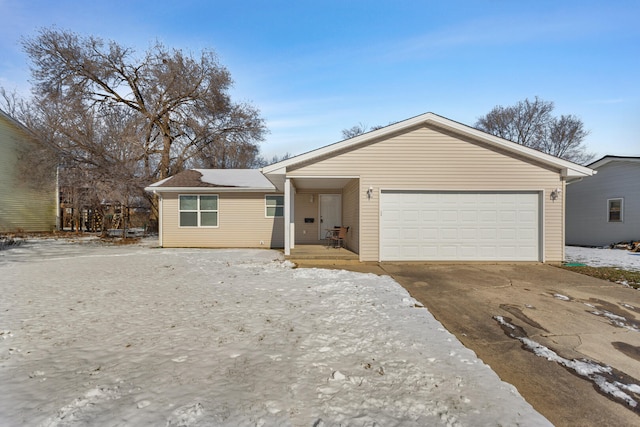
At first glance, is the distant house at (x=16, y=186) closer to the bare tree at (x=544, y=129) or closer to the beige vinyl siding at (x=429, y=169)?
the beige vinyl siding at (x=429, y=169)

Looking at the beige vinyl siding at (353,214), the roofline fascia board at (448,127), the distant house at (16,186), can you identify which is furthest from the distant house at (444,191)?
the distant house at (16,186)

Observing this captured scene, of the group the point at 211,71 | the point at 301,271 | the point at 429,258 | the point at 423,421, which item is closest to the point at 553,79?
the point at 429,258

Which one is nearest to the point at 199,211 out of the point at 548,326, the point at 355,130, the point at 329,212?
the point at 329,212

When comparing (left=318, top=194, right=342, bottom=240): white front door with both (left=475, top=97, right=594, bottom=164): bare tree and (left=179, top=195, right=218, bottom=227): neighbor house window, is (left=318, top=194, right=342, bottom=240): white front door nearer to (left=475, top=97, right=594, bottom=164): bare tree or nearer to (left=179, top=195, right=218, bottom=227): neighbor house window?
(left=179, top=195, right=218, bottom=227): neighbor house window

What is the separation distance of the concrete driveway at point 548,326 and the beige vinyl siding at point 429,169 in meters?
2.23

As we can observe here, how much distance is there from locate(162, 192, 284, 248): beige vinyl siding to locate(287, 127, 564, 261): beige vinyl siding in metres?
4.88

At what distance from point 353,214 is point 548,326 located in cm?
649

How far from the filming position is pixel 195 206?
12656 mm

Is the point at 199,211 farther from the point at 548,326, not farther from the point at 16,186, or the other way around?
the point at 16,186

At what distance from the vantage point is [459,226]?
9000 millimetres

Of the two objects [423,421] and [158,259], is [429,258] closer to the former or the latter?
[423,421]

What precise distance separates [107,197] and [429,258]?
559 inches

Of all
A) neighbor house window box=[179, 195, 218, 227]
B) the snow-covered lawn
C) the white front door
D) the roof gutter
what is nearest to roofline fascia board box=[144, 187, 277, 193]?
the roof gutter

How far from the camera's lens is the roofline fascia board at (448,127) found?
870cm
